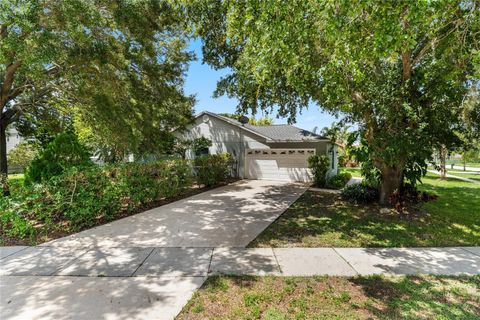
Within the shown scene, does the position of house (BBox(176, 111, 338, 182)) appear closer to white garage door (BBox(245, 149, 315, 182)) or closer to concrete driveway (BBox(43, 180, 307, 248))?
white garage door (BBox(245, 149, 315, 182))

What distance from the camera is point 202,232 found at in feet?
19.8

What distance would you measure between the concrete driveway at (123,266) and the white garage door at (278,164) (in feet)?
24.9

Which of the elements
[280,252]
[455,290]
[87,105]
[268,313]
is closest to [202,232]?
[280,252]

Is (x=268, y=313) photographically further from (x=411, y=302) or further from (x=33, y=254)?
(x=33, y=254)

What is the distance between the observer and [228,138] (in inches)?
639

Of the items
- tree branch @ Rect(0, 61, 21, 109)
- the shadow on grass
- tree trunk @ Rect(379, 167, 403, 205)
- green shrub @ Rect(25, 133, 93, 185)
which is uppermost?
tree branch @ Rect(0, 61, 21, 109)

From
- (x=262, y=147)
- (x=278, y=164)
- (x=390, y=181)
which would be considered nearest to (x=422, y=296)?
(x=390, y=181)

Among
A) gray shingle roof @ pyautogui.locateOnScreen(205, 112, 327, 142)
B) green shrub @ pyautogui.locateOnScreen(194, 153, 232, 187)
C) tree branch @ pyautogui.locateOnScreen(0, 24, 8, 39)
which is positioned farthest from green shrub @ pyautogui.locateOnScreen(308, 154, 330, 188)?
tree branch @ pyautogui.locateOnScreen(0, 24, 8, 39)

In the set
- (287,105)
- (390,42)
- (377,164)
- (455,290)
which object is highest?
(287,105)

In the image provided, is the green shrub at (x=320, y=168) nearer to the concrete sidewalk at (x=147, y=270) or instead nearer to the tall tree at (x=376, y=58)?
the tall tree at (x=376, y=58)

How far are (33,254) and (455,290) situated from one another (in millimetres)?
7372

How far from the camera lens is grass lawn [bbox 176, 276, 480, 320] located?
120 inches

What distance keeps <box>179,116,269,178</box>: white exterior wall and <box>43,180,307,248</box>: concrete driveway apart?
19.6 ft

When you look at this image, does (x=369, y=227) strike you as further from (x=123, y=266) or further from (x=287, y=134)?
(x=287, y=134)
